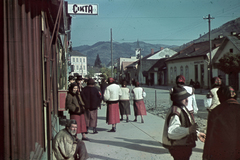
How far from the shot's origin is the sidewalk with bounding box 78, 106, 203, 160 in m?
5.61

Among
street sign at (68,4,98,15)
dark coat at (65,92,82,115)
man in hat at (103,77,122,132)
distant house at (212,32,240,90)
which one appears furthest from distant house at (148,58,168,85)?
dark coat at (65,92,82,115)

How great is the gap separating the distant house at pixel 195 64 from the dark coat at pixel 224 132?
3083 cm

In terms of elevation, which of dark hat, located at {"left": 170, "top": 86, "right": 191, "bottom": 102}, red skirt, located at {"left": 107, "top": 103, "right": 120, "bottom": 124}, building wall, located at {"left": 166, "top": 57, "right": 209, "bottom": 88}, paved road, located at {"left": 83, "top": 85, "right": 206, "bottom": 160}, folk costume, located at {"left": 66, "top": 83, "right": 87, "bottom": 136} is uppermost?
building wall, located at {"left": 166, "top": 57, "right": 209, "bottom": 88}

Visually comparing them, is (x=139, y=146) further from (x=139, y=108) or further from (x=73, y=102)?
(x=139, y=108)

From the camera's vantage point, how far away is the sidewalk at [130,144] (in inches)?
221

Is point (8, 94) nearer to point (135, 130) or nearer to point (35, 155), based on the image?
point (35, 155)

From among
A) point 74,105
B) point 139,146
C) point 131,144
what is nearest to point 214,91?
point 139,146

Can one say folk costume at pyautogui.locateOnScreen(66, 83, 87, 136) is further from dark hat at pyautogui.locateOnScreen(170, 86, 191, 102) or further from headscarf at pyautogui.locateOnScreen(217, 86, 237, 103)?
headscarf at pyautogui.locateOnScreen(217, 86, 237, 103)

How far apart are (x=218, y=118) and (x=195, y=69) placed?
37.7m

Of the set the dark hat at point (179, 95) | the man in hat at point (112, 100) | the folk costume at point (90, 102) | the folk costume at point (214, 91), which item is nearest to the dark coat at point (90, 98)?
the folk costume at point (90, 102)

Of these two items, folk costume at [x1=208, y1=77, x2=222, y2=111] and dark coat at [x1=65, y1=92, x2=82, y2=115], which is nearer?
folk costume at [x1=208, y1=77, x2=222, y2=111]

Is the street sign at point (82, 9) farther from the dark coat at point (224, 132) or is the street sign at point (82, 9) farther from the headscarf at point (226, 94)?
the dark coat at point (224, 132)

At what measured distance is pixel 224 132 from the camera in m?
2.82
